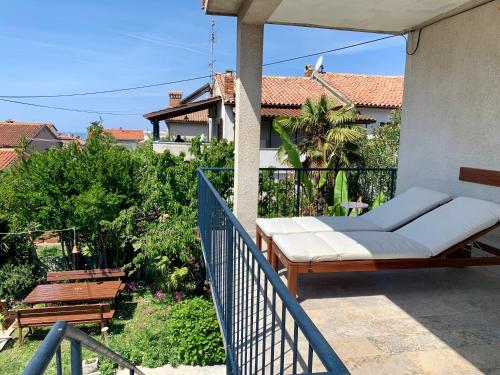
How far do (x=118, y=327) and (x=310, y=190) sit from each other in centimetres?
800

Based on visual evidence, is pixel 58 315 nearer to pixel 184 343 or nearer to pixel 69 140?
pixel 184 343

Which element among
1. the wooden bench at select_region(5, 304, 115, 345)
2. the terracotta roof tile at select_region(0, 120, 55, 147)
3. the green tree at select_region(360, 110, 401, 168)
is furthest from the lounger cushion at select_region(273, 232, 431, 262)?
the terracotta roof tile at select_region(0, 120, 55, 147)

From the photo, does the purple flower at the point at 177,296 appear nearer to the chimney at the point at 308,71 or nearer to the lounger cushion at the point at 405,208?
the lounger cushion at the point at 405,208

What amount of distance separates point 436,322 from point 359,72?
2587cm

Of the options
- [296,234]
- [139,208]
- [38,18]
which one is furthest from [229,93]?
[38,18]

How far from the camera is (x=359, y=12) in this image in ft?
16.9

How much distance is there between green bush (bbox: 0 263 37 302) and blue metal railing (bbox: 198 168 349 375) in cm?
1332

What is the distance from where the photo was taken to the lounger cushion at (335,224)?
4.49 metres

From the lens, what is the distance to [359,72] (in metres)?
26.5

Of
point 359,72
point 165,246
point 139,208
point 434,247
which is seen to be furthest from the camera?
point 359,72

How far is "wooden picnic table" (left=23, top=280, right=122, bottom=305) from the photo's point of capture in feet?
40.6

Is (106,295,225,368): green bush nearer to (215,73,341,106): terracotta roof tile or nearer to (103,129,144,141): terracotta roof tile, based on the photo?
(215,73,341,106): terracotta roof tile

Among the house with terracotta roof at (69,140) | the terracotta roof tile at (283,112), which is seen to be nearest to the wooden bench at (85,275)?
the house with terracotta roof at (69,140)

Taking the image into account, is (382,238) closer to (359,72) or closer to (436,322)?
(436,322)
